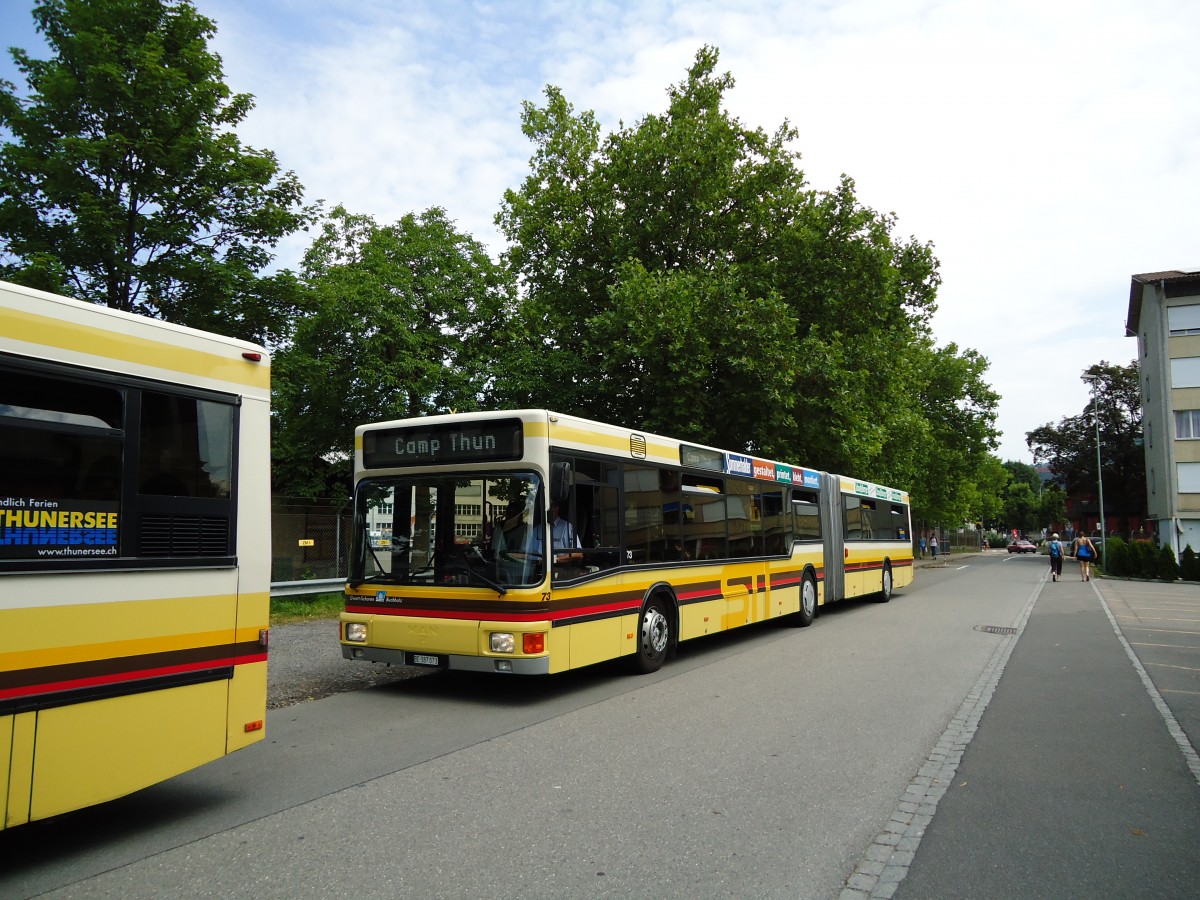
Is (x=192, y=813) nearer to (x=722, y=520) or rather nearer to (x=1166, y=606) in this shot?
(x=722, y=520)

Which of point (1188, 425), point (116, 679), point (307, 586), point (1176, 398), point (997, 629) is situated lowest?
point (997, 629)

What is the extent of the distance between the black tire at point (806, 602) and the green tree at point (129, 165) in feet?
39.9

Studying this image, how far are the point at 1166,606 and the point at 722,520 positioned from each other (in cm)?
1553

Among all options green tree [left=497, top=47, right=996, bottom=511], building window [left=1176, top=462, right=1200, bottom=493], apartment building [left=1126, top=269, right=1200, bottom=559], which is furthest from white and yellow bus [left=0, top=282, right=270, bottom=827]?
building window [left=1176, top=462, right=1200, bottom=493]

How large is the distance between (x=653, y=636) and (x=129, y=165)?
510 inches

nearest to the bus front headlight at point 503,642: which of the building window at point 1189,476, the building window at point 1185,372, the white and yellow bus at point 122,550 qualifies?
the white and yellow bus at point 122,550

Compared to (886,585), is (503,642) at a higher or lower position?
higher

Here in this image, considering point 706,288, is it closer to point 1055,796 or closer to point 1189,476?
point 1055,796

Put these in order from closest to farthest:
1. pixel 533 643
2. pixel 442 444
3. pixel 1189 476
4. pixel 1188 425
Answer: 1. pixel 533 643
2. pixel 442 444
3. pixel 1189 476
4. pixel 1188 425

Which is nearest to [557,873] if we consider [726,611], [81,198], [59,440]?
[59,440]

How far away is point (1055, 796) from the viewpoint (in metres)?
5.38

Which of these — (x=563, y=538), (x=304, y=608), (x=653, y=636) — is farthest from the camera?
(x=304, y=608)

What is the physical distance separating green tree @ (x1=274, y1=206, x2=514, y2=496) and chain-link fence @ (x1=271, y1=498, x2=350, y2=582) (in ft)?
24.3

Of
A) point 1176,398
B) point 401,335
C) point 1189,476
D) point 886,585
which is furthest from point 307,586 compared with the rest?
point 1176,398
